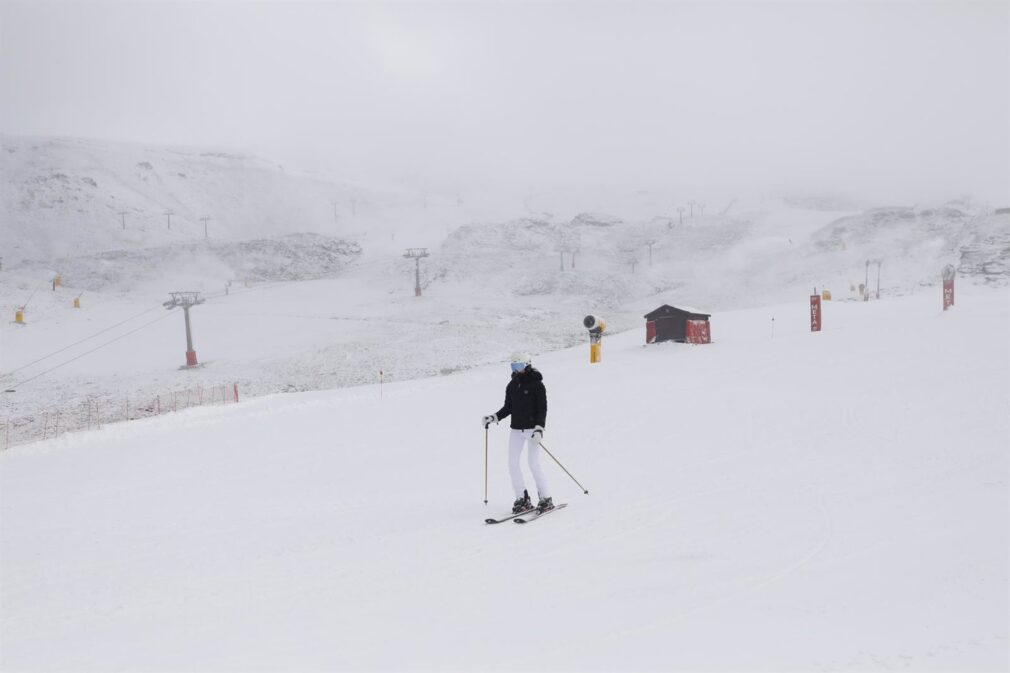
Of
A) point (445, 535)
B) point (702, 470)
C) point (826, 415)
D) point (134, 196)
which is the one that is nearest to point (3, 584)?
point (445, 535)

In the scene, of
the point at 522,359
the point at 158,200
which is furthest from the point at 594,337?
the point at 158,200

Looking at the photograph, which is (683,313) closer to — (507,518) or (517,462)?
(517,462)

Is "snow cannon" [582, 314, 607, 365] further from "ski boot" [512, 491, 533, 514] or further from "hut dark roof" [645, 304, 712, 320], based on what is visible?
"ski boot" [512, 491, 533, 514]

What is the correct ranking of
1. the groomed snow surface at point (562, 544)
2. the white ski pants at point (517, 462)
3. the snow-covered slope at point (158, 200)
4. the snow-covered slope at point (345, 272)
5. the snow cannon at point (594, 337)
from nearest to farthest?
1. the groomed snow surface at point (562, 544)
2. the white ski pants at point (517, 462)
3. the snow cannon at point (594, 337)
4. the snow-covered slope at point (345, 272)
5. the snow-covered slope at point (158, 200)

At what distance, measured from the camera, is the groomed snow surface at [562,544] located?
543 centimetres

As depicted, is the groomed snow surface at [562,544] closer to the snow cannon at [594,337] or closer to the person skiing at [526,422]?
the person skiing at [526,422]

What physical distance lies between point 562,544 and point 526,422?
6.40 ft

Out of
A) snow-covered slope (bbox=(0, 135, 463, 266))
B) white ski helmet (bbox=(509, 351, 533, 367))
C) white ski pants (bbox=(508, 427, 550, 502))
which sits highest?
snow-covered slope (bbox=(0, 135, 463, 266))

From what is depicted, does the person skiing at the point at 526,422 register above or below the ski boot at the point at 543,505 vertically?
above

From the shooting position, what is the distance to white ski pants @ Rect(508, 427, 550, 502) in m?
9.38

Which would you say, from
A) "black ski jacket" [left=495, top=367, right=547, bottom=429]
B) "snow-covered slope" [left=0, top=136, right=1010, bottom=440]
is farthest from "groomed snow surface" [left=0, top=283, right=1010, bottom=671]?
"snow-covered slope" [left=0, top=136, right=1010, bottom=440]

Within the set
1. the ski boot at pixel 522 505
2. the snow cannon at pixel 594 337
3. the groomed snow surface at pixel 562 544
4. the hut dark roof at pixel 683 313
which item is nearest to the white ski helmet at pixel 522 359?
the ski boot at pixel 522 505

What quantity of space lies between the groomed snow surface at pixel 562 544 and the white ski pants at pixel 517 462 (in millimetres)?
489

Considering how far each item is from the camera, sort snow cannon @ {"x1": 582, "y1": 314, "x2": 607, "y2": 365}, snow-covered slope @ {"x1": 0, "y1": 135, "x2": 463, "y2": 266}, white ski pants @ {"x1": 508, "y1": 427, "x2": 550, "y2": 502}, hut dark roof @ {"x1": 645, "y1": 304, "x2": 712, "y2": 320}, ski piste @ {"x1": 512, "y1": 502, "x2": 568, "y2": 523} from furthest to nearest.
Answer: snow-covered slope @ {"x1": 0, "y1": 135, "x2": 463, "y2": 266} → hut dark roof @ {"x1": 645, "y1": 304, "x2": 712, "y2": 320} → snow cannon @ {"x1": 582, "y1": 314, "x2": 607, "y2": 365} → white ski pants @ {"x1": 508, "y1": 427, "x2": 550, "y2": 502} → ski piste @ {"x1": 512, "y1": 502, "x2": 568, "y2": 523}
